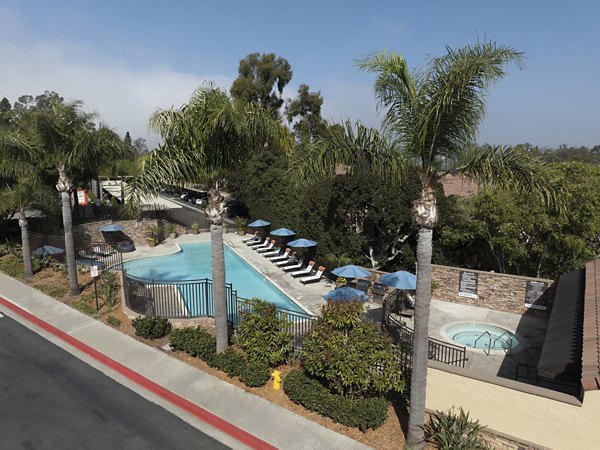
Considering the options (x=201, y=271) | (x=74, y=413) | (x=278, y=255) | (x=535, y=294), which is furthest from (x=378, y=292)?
(x=74, y=413)

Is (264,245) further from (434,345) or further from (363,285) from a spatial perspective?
(434,345)

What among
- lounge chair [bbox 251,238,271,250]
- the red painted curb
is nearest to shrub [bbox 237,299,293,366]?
the red painted curb

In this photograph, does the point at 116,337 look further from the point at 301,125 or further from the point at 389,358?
the point at 301,125

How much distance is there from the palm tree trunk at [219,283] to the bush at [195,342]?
407 millimetres

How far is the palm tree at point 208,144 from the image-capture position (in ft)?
37.6

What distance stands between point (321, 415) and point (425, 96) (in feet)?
25.6

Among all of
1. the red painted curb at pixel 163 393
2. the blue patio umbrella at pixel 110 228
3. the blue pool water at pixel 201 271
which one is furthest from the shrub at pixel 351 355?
the blue patio umbrella at pixel 110 228

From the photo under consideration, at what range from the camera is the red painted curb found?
966cm

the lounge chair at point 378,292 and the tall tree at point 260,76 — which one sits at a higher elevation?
the tall tree at point 260,76

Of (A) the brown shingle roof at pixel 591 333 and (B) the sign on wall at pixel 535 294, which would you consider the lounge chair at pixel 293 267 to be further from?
(A) the brown shingle roof at pixel 591 333

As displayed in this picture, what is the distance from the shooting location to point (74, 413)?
1064 cm

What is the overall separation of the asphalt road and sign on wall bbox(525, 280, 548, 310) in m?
14.9

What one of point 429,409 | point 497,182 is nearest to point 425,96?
point 497,182

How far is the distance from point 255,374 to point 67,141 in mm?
13403
